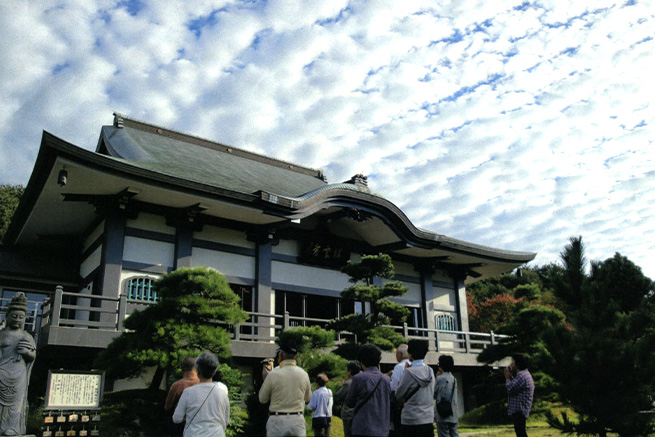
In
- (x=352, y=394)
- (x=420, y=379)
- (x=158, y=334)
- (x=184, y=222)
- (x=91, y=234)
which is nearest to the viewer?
(x=352, y=394)

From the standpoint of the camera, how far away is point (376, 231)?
19.9 meters

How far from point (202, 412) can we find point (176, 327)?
20.1 feet

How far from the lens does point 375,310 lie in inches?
581

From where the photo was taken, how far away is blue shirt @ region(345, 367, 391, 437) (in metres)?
5.21

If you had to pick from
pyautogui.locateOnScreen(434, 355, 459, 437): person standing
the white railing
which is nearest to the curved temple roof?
the white railing

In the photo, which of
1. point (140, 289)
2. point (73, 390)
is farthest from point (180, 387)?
point (140, 289)

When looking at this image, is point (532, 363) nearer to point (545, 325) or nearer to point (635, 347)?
point (545, 325)

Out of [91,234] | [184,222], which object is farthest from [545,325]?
[91,234]

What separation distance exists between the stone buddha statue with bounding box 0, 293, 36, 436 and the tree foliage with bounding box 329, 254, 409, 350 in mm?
8245

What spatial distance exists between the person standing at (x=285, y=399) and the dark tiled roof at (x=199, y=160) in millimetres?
10003

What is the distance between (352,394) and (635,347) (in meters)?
4.64

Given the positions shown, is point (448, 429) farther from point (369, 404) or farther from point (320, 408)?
point (320, 408)

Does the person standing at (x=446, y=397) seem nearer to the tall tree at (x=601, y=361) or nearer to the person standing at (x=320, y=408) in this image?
the person standing at (x=320, y=408)

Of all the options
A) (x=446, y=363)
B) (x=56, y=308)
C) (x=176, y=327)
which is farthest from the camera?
(x=56, y=308)
